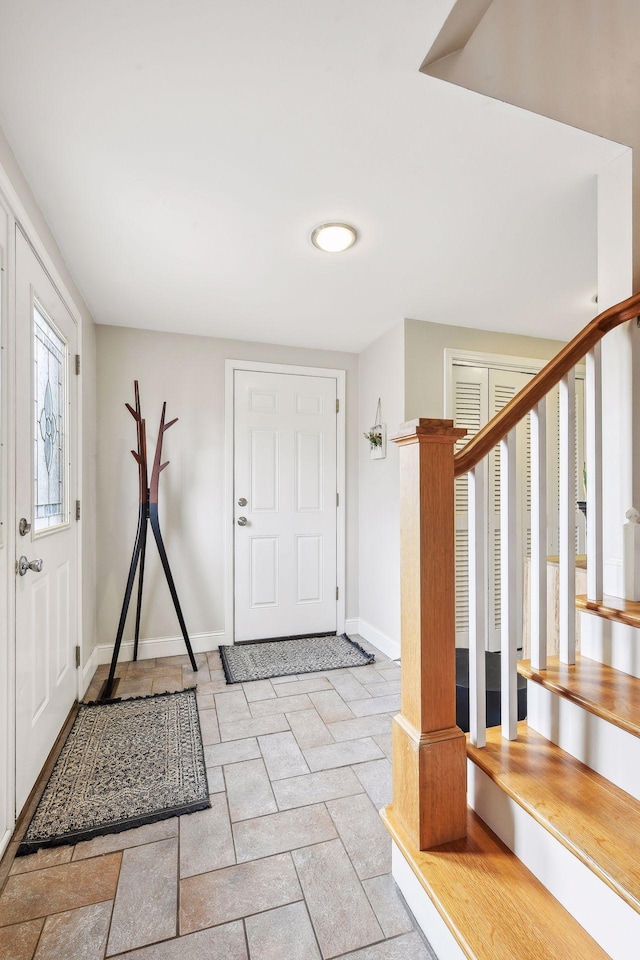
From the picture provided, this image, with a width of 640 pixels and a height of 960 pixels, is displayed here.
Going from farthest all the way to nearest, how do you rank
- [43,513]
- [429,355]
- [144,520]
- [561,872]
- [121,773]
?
[429,355], [144,520], [43,513], [121,773], [561,872]

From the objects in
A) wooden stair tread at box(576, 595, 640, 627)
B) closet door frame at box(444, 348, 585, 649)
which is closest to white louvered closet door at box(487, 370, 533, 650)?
closet door frame at box(444, 348, 585, 649)

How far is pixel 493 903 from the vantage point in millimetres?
1087

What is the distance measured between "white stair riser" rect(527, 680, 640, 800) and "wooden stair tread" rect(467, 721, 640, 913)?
0.07 feet

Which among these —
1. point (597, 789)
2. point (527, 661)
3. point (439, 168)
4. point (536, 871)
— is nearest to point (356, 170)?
point (439, 168)

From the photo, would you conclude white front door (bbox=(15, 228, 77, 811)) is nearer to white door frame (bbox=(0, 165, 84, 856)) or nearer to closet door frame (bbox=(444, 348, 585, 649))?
white door frame (bbox=(0, 165, 84, 856))

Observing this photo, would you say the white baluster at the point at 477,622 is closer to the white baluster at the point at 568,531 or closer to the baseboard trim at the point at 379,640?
the white baluster at the point at 568,531

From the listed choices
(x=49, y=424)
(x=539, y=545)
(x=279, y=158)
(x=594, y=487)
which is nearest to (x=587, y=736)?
(x=539, y=545)

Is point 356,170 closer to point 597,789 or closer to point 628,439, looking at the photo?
point 628,439

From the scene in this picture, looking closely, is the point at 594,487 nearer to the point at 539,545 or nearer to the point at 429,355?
the point at 539,545

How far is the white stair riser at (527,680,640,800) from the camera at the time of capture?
1176mm

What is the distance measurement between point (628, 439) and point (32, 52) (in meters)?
2.14

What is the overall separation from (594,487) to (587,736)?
0.73 meters

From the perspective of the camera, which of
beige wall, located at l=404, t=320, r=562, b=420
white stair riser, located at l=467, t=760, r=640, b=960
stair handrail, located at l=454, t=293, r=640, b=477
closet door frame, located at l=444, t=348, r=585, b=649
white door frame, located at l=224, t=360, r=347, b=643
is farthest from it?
white door frame, located at l=224, t=360, r=347, b=643

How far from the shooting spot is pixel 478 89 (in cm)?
141
